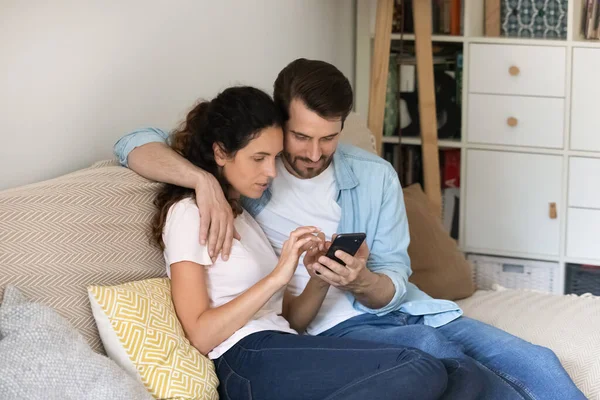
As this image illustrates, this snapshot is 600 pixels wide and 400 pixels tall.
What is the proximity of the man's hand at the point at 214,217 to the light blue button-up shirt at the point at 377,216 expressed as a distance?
8.9 inches

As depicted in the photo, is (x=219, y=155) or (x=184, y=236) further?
(x=219, y=155)

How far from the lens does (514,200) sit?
130 inches

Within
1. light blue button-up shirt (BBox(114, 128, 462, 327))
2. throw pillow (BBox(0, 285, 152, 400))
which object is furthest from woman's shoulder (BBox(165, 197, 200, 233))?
throw pillow (BBox(0, 285, 152, 400))

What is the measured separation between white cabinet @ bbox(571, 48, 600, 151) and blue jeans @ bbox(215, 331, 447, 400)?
1705 mm

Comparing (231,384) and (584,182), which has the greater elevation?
Result: (584,182)

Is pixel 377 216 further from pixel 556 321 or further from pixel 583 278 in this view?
pixel 583 278

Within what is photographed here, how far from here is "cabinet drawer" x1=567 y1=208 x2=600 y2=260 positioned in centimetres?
321

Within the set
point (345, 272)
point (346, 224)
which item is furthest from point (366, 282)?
point (346, 224)

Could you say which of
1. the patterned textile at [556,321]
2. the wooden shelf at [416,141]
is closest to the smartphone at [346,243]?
the patterned textile at [556,321]

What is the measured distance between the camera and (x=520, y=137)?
3248 mm

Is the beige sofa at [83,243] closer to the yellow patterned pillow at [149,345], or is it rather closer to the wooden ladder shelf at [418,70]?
the yellow patterned pillow at [149,345]

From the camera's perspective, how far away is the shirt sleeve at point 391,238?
205 cm

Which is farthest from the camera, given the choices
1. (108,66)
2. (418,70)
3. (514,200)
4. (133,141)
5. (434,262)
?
(514,200)

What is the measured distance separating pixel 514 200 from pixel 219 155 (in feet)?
5.60
